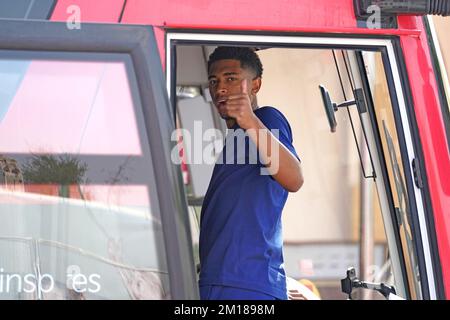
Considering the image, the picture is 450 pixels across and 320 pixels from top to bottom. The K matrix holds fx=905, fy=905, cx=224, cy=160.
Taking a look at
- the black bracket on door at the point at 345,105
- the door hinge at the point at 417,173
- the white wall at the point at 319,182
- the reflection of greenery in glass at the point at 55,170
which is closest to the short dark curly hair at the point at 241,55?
the black bracket on door at the point at 345,105

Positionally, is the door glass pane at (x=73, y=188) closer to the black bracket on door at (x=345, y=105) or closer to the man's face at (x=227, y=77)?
the man's face at (x=227, y=77)

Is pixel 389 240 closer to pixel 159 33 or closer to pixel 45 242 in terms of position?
pixel 159 33

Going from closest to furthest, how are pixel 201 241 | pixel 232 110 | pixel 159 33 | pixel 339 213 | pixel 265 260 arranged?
pixel 159 33
pixel 232 110
pixel 265 260
pixel 201 241
pixel 339 213

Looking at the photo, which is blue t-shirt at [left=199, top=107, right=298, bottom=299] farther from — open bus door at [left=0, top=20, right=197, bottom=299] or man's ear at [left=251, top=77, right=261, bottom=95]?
open bus door at [left=0, top=20, right=197, bottom=299]

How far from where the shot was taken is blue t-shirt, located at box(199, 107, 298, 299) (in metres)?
2.86

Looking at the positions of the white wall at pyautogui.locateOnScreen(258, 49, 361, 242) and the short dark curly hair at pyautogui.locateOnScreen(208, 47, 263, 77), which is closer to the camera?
the short dark curly hair at pyautogui.locateOnScreen(208, 47, 263, 77)

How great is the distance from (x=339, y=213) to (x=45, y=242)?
326 inches

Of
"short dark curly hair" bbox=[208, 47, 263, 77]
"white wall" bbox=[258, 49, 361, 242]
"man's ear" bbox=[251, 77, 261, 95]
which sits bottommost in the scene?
"man's ear" bbox=[251, 77, 261, 95]

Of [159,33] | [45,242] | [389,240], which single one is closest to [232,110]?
[159,33]

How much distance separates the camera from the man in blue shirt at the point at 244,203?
2.78 metres

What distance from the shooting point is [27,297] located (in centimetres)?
222

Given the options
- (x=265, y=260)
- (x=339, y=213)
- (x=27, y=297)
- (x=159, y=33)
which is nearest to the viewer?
(x=27, y=297)

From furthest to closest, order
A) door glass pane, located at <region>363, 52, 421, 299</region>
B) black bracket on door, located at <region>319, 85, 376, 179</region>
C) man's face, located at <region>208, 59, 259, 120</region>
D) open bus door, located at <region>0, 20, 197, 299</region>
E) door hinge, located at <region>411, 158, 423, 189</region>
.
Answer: black bracket on door, located at <region>319, 85, 376, 179</region> < man's face, located at <region>208, 59, 259, 120</region> < door glass pane, located at <region>363, 52, 421, 299</region> < door hinge, located at <region>411, 158, 423, 189</region> < open bus door, located at <region>0, 20, 197, 299</region>

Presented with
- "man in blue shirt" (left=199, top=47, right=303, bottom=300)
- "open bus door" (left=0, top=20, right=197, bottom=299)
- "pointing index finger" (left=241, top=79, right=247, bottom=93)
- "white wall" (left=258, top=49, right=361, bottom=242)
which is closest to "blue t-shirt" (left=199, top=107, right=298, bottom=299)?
"man in blue shirt" (left=199, top=47, right=303, bottom=300)
